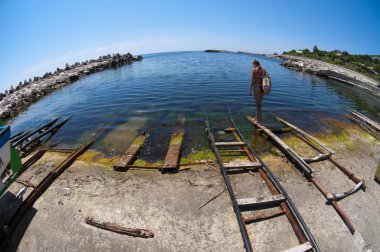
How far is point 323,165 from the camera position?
7770mm

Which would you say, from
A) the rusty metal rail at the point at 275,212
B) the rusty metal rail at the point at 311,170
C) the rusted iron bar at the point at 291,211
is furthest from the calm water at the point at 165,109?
the rusted iron bar at the point at 291,211

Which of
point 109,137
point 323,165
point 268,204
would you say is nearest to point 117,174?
point 109,137

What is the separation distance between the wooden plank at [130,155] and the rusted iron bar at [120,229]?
8.22ft

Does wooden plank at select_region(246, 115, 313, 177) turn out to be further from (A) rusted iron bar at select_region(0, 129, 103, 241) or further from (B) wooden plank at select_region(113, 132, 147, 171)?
(A) rusted iron bar at select_region(0, 129, 103, 241)

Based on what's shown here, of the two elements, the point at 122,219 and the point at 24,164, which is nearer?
the point at 122,219

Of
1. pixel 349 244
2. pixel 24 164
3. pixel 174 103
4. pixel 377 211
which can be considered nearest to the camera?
pixel 349 244

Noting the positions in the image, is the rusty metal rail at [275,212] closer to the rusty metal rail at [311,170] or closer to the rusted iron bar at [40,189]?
the rusty metal rail at [311,170]

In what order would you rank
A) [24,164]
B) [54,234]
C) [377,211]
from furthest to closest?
[24,164] < [377,211] < [54,234]

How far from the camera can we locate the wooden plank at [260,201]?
566 cm

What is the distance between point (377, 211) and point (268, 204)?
3.10m

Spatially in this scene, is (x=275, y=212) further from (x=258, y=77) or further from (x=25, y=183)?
(x=25, y=183)

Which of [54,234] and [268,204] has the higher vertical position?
[268,204]

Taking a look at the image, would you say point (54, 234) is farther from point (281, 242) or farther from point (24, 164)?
point (281, 242)

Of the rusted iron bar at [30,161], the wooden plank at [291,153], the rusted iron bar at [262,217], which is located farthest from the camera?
the rusted iron bar at [30,161]
